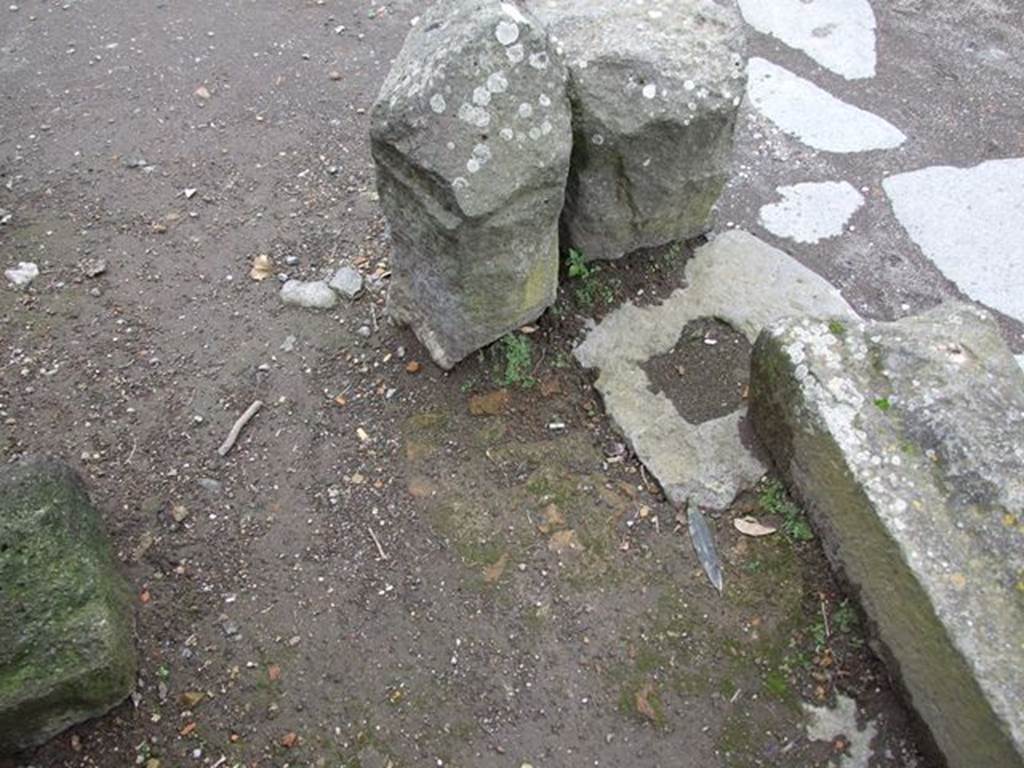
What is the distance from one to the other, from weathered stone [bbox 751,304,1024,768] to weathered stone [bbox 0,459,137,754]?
1.77 metres

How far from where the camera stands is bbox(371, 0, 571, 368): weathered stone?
2311mm

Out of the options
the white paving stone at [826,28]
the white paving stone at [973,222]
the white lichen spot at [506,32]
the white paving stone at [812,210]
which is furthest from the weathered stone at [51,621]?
the white paving stone at [826,28]

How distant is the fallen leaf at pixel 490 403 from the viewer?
2791 mm

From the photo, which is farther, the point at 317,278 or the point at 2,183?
the point at 2,183

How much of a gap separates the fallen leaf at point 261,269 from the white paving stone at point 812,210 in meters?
1.80

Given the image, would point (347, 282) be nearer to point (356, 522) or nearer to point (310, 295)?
point (310, 295)

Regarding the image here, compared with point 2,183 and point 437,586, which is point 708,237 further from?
point 2,183

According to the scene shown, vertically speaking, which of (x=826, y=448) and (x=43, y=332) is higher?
(x=826, y=448)

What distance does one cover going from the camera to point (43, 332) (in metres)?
3.07

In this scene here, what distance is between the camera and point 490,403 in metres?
2.80

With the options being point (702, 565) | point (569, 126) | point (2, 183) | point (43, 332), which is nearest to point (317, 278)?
point (43, 332)

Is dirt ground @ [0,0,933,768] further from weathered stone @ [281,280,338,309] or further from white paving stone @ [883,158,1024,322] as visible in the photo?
white paving stone @ [883,158,1024,322]

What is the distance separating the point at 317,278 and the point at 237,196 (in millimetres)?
605

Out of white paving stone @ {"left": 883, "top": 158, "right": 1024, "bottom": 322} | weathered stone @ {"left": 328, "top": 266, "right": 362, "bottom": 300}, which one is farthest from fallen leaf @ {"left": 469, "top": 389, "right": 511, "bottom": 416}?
white paving stone @ {"left": 883, "top": 158, "right": 1024, "bottom": 322}
